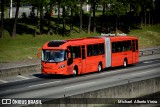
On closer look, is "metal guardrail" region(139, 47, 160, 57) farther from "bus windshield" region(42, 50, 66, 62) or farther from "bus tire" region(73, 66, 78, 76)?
"bus windshield" region(42, 50, 66, 62)

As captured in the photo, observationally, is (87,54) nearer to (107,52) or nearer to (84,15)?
(107,52)

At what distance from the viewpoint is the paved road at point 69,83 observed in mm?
26766

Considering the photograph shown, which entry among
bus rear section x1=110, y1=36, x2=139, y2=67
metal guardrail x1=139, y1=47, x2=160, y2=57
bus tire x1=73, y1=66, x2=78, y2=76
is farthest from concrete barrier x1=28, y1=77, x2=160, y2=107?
metal guardrail x1=139, y1=47, x2=160, y2=57

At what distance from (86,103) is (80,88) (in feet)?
33.4

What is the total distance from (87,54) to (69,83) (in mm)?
5626

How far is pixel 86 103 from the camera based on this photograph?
60.0ft

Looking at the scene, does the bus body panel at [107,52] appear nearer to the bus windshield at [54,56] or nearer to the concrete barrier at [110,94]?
the bus windshield at [54,56]

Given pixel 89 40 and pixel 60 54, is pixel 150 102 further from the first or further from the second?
pixel 89 40

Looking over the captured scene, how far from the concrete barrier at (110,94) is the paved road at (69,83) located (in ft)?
16.2

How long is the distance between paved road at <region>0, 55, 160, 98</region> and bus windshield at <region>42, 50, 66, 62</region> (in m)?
1.55

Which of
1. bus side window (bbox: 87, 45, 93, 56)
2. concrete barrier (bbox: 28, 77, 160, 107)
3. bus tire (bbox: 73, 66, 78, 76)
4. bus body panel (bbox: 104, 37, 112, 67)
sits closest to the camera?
concrete barrier (bbox: 28, 77, 160, 107)

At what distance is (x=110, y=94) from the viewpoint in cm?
2019

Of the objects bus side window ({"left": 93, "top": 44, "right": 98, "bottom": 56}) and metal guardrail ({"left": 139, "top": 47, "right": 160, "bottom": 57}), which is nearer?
bus side window ({"left": 93, "top": 44, "right": 98, "bottom": 56})

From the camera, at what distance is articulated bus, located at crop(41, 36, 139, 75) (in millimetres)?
33281
